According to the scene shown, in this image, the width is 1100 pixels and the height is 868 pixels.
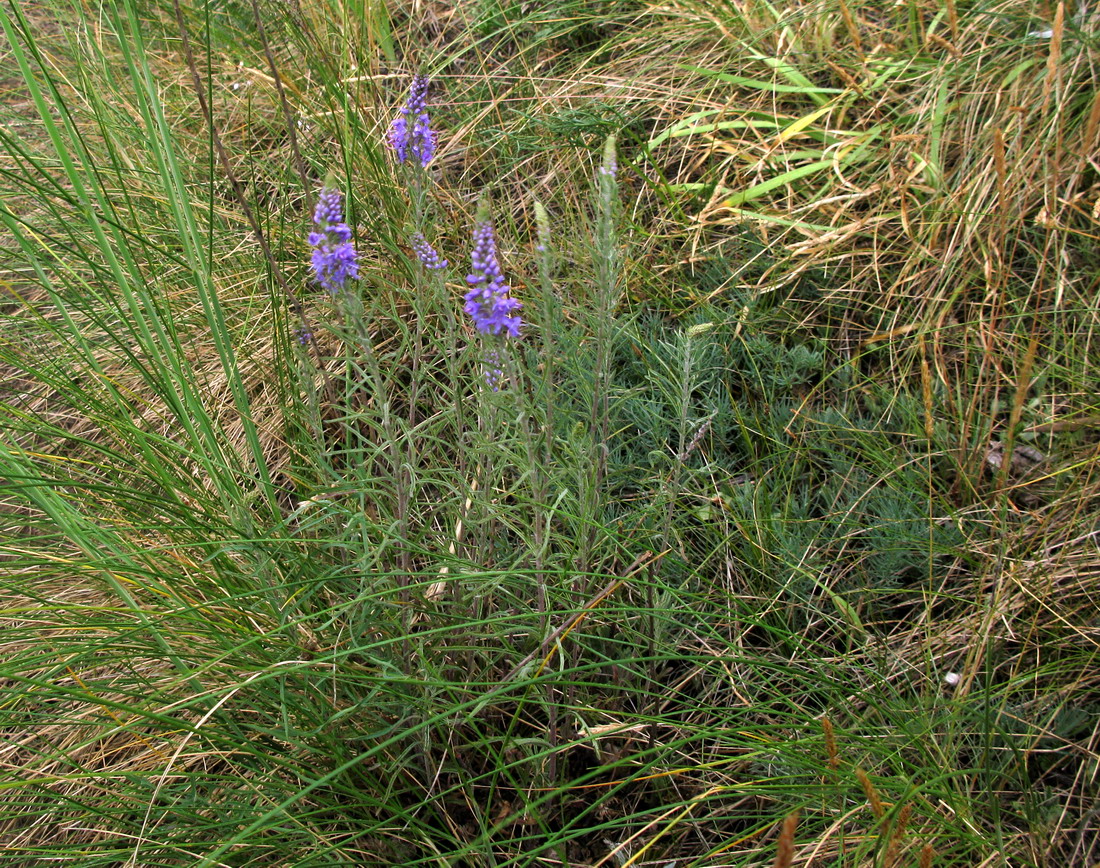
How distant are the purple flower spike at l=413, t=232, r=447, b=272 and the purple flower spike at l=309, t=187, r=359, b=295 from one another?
165mm

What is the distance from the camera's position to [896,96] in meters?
3.15

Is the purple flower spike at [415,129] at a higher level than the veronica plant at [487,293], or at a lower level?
higher

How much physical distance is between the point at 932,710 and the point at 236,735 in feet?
5.06

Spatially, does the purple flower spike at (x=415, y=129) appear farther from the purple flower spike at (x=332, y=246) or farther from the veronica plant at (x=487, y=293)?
the veronica plant at (x=487, y=293)

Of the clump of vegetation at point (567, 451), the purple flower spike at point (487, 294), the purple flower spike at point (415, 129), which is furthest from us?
the purple flower spike at point (415, 129)

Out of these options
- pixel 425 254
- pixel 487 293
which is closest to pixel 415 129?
pixel 425 254

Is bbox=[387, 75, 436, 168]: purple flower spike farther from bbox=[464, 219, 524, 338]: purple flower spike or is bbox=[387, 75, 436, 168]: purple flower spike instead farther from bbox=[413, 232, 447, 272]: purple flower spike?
bbox=[464, 219, 524, 338]: purple flower spike

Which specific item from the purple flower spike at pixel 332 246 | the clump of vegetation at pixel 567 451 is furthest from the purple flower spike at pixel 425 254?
the purple flower spike at pixel 332 246

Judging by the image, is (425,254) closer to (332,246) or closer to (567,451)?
(332,246)

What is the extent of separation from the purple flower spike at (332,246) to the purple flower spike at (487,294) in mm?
275

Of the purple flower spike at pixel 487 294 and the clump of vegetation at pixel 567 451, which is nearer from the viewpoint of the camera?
the purple flower spike at pixel 487 294

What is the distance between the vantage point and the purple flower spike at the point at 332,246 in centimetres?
167

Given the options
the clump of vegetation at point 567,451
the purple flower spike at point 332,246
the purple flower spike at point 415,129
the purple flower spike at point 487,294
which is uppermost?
the purple flower spike at point 415,129

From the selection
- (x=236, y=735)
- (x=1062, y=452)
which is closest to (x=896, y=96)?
(x=1062, y=452)
